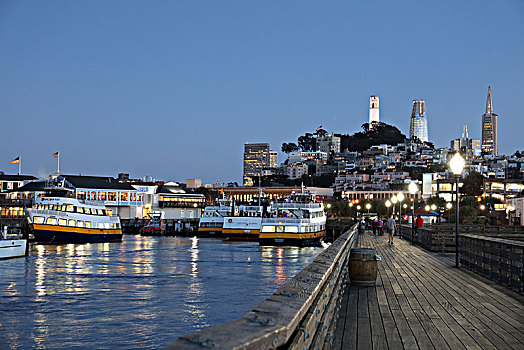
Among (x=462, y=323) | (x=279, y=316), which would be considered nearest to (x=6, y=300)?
(x=462, y=323)

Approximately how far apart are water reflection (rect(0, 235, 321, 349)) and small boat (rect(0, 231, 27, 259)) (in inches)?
42.3

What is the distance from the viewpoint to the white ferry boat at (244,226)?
65188 millimetres

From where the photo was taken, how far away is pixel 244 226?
6581cm

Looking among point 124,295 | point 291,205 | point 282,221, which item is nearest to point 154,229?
point 291,205

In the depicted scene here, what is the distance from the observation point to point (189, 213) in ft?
358

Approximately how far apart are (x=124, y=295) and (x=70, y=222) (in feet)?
120

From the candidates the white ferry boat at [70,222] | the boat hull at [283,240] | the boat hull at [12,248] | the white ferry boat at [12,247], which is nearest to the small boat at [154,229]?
the white ferry boat at [70,222]

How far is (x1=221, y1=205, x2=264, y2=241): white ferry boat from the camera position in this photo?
65.2 meters

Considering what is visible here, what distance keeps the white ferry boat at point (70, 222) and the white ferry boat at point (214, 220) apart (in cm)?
1391

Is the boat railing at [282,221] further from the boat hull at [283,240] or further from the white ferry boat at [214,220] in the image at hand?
the white ferry boat at [214,220]

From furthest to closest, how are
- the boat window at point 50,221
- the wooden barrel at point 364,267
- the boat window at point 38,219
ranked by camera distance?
the boat window at point 50,221 < the boat window at point 38,219 < the wooden barrel at point 364,267

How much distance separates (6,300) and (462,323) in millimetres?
20259

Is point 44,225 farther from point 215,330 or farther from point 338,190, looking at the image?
point 338,190

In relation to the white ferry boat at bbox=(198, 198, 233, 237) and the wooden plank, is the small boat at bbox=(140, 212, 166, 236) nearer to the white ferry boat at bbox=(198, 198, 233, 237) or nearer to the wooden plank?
the white ferry boat at bbox=(198, 198, 233, 237)
